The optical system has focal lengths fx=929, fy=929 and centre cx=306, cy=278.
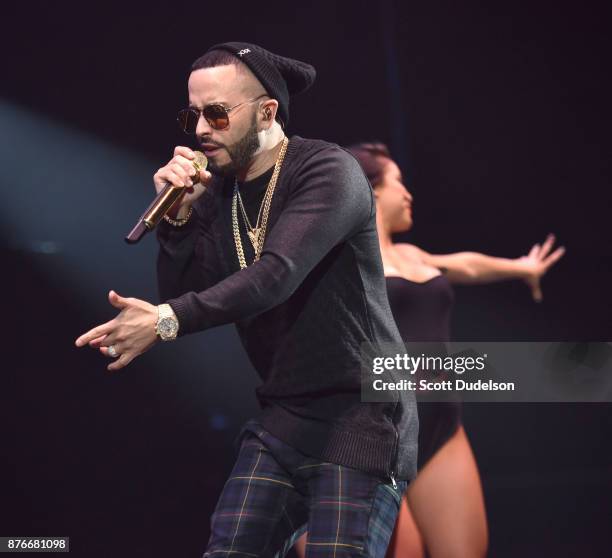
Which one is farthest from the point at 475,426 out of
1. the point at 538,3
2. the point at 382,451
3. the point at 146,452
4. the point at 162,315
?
the point at 162,315

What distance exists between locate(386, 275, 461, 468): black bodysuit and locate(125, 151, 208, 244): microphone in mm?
1704

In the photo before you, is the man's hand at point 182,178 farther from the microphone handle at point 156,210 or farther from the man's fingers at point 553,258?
the man's fingers at point 553,258

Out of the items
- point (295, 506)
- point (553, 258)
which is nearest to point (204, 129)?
point (295, 506)

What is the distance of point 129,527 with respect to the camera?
19.2ft

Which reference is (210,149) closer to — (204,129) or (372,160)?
(204,129)

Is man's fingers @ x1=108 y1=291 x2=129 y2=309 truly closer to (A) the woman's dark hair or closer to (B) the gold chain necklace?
(B) the gold chain necklace

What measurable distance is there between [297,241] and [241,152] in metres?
0.46

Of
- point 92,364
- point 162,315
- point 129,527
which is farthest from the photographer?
point 92,364

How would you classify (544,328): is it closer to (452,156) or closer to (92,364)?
(452,156)

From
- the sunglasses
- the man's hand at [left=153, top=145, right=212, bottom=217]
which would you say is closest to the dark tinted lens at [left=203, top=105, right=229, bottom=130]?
the sunglasses

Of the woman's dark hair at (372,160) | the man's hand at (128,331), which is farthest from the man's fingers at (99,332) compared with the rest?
the woman's dark hair at (372,160)

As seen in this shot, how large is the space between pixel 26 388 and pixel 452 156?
341cm

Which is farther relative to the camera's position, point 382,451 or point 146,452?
point 146,452

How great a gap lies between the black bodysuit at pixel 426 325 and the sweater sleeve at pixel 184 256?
1.57 m
